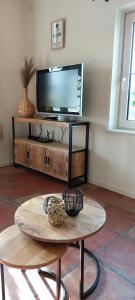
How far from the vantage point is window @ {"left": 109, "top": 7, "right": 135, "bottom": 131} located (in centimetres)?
251

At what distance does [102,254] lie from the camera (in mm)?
1642

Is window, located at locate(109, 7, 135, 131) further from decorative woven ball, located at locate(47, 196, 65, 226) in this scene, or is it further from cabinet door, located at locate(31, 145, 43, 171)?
decorative woven ball, located at locate(47, 196, 65, 226)

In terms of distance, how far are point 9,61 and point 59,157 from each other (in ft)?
5.83

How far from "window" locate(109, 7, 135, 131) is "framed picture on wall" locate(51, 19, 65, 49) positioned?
83cm

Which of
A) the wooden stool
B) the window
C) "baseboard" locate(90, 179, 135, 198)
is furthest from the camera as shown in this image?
"baseboard" locate(90, 179, 135, 198)

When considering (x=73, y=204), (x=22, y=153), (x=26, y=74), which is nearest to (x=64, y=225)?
(x=73, y=204)

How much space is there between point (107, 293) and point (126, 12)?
2611mm

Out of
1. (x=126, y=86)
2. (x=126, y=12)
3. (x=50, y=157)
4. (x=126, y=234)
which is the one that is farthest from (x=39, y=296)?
(x=126, y=12)

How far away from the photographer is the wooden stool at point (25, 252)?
102 centimetres

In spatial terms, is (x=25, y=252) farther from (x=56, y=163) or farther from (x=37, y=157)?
(x=37, y=157)

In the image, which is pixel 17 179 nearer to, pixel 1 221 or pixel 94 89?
pixel 1 221

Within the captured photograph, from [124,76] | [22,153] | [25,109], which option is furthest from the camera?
[22,153]

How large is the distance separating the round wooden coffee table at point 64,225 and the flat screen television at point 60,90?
163 centimetres

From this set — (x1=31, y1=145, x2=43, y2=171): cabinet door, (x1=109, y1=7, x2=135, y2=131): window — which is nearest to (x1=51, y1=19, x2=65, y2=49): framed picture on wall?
(x1=109, y1=7, x2=135, y2=131): window
